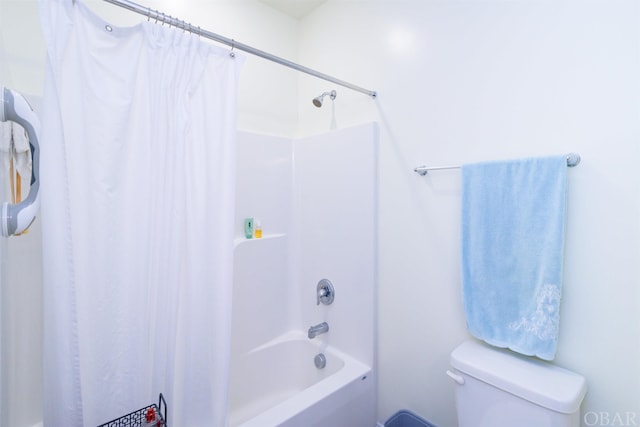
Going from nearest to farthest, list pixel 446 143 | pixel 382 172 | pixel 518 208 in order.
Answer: pixel 518 208 < pixel 446 143 < pixel 382 172

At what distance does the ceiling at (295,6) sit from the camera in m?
2.07

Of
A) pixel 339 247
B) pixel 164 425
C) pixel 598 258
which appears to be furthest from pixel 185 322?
pixel 598 258

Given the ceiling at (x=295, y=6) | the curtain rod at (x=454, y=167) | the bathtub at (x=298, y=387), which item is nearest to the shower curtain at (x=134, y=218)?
the bathtub at (x=298, y=387)

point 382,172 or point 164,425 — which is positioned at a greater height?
point 382,172

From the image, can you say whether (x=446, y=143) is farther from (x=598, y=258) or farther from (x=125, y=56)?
(x=125, y=56)

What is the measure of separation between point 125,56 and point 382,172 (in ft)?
4.17

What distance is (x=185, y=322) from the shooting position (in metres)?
1.16

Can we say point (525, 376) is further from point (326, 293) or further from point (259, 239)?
point (259, 239)

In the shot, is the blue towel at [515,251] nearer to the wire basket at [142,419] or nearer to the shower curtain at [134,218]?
the shower curtain at [134,218]

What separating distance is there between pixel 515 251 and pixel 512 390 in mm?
498

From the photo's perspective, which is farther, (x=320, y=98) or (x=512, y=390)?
(x=320, y=98)

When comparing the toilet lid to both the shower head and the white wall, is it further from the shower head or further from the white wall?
the shower head

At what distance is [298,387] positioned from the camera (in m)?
2.01

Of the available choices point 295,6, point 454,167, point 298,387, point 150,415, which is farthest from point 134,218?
point 295,6
